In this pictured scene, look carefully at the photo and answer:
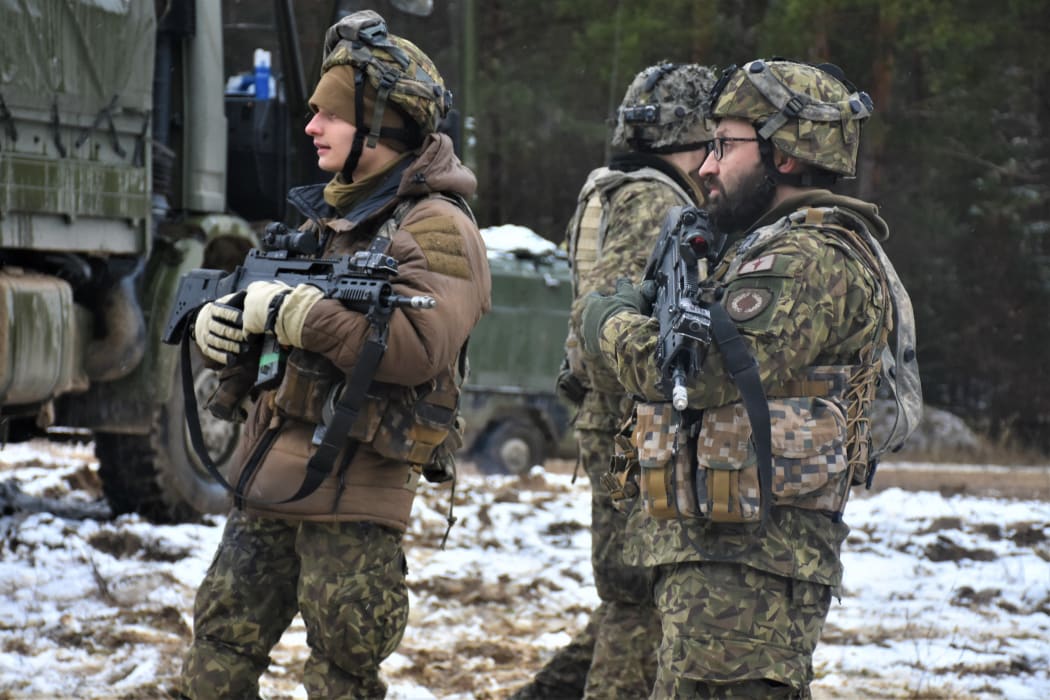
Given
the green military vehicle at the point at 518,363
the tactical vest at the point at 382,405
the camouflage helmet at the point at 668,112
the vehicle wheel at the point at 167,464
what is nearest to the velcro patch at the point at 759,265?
the tactical vest at the point at 382,405

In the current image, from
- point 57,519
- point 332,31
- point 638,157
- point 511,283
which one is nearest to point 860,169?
point 511,283

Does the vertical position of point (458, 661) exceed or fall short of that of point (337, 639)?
it falls short

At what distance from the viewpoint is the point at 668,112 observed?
479 cm

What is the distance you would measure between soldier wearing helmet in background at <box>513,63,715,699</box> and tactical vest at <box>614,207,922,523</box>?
3.85 feet

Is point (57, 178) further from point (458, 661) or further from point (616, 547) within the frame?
point (616, 547)

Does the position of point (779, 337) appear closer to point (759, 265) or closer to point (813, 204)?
point (759, 265)

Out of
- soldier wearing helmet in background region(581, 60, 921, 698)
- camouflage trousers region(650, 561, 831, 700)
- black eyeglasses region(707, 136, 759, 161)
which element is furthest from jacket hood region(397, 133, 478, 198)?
camouflage trousers region(650, 561, 831, 700)

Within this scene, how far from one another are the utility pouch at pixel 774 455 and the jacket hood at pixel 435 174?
3.12ft

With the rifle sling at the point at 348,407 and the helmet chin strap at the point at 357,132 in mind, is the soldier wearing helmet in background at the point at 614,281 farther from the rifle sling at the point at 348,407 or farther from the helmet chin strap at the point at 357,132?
the rifle sling at the point at 348,407

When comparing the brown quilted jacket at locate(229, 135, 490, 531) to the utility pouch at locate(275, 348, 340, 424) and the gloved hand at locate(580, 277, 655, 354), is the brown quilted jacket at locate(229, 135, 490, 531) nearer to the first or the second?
the utility pouch at locate(275, 348, 340, 424)

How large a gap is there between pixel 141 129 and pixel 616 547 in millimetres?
3507

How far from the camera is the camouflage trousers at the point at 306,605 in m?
3.49

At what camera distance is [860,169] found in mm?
18125

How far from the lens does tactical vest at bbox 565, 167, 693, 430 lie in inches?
184
